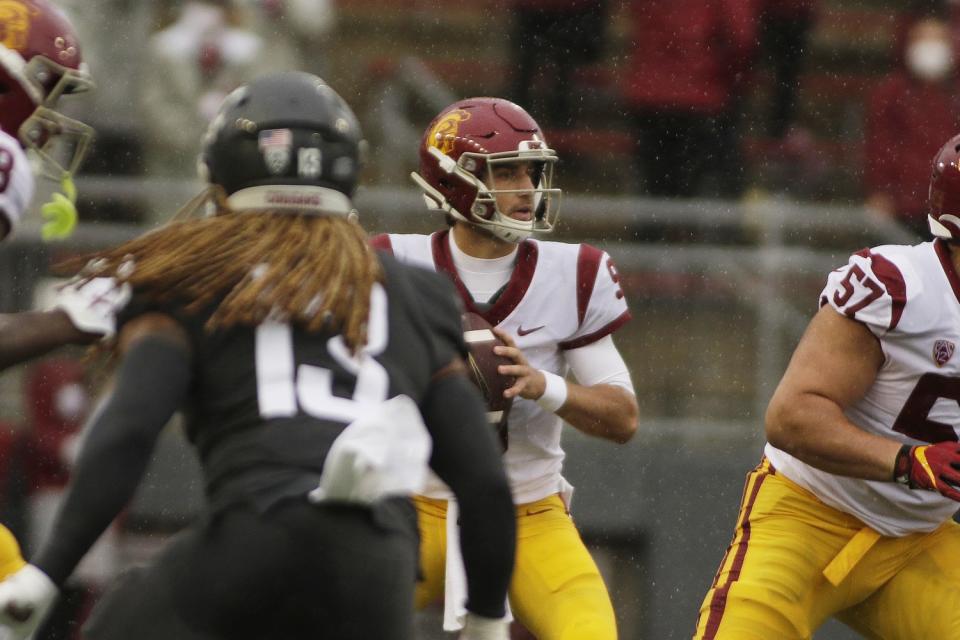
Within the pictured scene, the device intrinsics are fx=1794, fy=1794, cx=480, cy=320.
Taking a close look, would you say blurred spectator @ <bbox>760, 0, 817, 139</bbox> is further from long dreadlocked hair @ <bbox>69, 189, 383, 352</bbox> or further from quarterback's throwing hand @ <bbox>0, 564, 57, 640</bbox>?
quarterback's throwing hand @ <bbox>0, 564, 57, 640</bbox>

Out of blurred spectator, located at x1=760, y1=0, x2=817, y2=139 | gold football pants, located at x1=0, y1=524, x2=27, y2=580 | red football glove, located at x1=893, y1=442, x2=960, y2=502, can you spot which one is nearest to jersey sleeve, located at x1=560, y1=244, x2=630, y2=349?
red football glove, located at x1=893, y1=442, x2=960, y2=502

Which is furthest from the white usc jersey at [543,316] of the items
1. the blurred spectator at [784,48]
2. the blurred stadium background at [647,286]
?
the blurred spectator at [784,48]

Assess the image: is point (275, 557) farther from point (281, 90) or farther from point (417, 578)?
point (281, 90)

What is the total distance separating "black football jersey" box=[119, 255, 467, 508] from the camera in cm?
274

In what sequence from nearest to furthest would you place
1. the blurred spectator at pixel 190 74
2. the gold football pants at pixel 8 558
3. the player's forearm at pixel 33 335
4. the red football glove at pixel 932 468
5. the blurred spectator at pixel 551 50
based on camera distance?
the player's forearm at pixel 33 335 < the red football glove at pixel 932 468 < the gold football pants at pixel 8 558 < the blurred spectator at pixel 190 74 < the blurred spectator at pixel 551 50

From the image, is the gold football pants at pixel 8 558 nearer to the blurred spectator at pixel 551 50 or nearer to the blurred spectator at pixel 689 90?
the blurred spectator at pixel 689 90

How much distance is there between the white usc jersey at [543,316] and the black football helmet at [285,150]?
5.34 ft

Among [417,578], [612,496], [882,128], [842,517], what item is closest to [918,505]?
[842,517]

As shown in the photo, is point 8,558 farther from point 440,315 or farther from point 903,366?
point 903,366

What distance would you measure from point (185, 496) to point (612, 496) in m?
1.66

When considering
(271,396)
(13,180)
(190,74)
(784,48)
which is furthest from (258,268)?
(784,48)

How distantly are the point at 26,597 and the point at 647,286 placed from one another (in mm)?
4605

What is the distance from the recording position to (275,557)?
8.82ft

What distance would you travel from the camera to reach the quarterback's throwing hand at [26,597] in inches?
108
